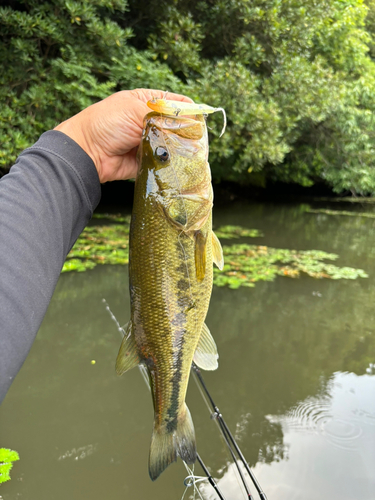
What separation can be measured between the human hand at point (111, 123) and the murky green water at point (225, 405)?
2.43 m

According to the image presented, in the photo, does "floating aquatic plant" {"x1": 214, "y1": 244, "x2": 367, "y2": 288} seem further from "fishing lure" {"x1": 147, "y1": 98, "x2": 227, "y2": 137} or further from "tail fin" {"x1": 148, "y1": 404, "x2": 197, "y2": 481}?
"fishing lure" {"x1": 147, "y1": 98, "x2": 227, "y2": 137}

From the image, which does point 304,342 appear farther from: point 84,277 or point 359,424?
point 84,277

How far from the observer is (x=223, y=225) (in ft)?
39.2

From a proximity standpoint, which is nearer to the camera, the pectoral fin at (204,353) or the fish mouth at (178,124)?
the fish mouth at (178,124)

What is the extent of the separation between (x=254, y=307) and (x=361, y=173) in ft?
36.6

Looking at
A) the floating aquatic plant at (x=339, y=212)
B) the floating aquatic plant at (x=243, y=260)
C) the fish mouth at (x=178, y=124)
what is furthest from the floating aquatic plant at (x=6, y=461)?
the floating aquatic plant at (x=339, y=212)

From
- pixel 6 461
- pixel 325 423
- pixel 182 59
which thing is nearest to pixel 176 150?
pixel 6 461

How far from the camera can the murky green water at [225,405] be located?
9.42 feet

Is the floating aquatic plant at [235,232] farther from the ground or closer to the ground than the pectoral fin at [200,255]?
closer to the ground

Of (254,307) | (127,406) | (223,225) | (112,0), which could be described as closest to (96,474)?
(127,406)

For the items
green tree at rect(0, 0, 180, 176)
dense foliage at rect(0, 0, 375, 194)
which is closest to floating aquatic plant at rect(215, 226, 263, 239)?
dense foliage at rect(0, 0, 375, 194)

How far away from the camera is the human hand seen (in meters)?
1.57

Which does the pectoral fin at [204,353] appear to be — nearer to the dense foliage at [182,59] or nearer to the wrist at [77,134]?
the wrist at [77,134]

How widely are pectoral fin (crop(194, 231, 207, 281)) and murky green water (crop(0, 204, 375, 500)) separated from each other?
→ 6.67 feet
